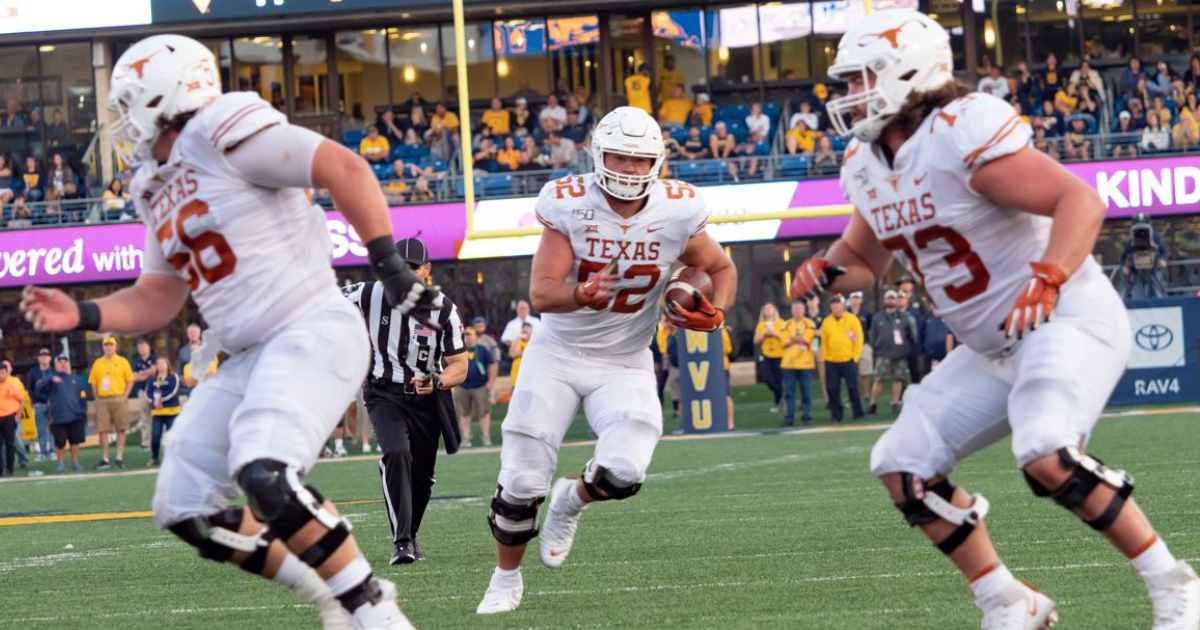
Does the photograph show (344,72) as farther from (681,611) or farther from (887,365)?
(681,611)

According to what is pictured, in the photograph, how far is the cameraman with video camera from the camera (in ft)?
64.8

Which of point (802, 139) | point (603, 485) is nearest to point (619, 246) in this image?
point (603, 485)

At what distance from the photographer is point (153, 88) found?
187 inches

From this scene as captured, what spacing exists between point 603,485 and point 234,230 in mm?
2146

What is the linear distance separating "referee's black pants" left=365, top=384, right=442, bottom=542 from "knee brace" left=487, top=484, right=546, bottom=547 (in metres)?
1.88

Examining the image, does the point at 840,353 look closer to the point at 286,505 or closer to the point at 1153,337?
the point at 1153,337

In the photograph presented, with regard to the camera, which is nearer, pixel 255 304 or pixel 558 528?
pixel 255 304

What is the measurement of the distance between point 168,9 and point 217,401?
2228 cm

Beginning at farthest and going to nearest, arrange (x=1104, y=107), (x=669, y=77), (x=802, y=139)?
(x=669, y=77) → (x=1104, y=107) → (x=802, y=139)

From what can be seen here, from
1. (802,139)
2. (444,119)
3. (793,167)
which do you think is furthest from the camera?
(444,119)

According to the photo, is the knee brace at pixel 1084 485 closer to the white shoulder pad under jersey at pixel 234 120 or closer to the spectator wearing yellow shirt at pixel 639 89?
the white shoulder pad under jersey at pixel 234 120

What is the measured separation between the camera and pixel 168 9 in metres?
25.7

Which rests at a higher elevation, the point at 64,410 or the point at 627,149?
the point at 627,149

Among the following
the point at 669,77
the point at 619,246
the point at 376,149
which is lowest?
the point at 619,246
